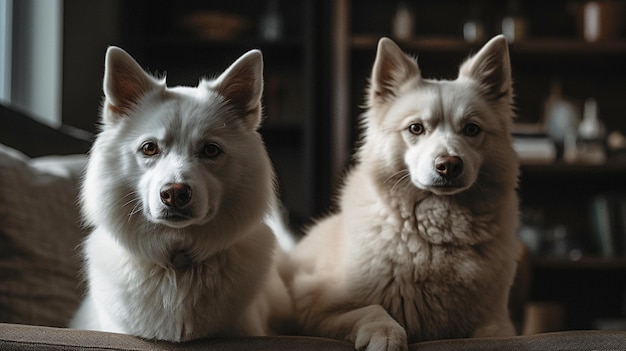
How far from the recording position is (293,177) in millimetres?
4520

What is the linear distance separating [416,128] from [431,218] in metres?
0.23

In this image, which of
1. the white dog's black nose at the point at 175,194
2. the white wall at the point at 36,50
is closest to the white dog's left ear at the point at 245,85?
the white dog's black nose at the point at 175,194

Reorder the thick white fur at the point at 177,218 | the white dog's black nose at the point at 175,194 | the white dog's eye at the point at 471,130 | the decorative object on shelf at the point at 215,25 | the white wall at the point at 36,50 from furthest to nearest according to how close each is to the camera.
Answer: the decorative object on shelf at the point at 215,25
the white wall at the point at 36,50
the white dog's eye at the point at 471,130
the thick white fur at the point at 177,218
the white dog's black nose at the point at 175,194

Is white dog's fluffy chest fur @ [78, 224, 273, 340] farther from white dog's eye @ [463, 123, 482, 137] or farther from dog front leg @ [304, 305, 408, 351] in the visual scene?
white dog's eye @ [463, 123, 482, 137]

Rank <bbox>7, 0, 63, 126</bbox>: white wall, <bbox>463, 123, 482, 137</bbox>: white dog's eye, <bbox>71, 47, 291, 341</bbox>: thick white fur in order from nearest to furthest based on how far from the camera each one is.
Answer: <bbox>71, 47, 291, 341</bbox>: thick white fur
<bbox>463, 123, 482, 137</bbox>: white dog's eye
<bbox>7, 0, 63, 126</bbox>: white wall

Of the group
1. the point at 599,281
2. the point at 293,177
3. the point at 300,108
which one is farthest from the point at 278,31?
the point at 599,281

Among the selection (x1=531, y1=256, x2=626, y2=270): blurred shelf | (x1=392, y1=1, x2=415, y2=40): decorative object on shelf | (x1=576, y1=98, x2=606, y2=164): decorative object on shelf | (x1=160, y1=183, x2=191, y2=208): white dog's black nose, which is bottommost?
(x1=531, y1=256, x2=626, y2=270): blurred shelf

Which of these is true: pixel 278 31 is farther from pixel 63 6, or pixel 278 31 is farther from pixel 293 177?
pixel 63 6

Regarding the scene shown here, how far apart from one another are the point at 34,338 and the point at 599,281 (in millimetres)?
3932

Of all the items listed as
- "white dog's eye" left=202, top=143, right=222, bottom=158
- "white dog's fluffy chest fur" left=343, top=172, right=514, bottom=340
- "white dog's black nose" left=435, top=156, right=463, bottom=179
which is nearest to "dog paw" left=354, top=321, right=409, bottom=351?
"white dog's fluffy chest fur" left=343, top=172, right=514, bottom=340

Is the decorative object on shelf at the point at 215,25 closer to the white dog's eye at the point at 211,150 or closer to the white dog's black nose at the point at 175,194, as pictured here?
the white dog's eye at the point at 211,150

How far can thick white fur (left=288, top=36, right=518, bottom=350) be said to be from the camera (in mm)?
1575

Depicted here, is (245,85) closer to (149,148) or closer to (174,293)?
(149,148)

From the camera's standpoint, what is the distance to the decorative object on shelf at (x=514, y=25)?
13.5 ft
